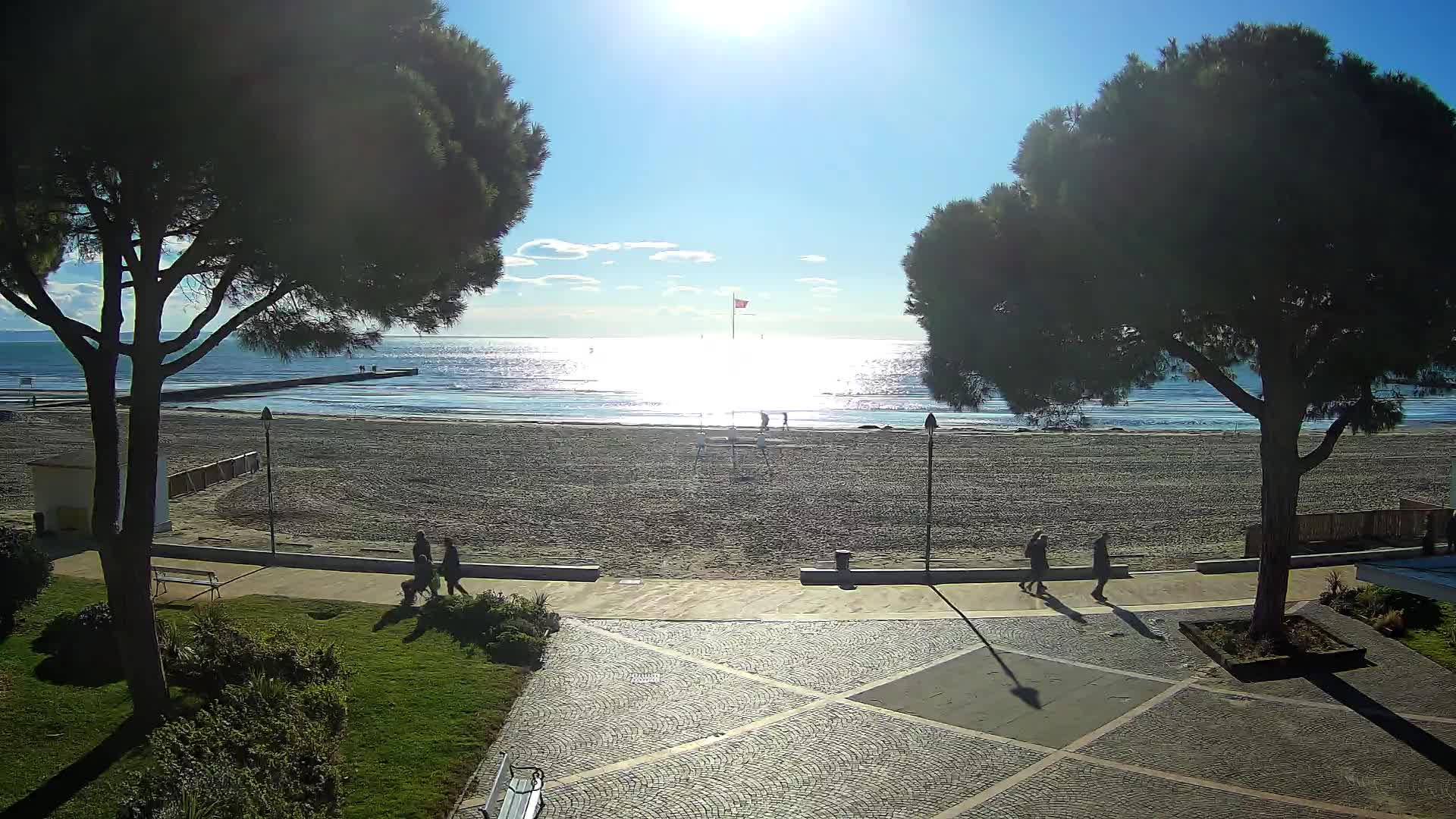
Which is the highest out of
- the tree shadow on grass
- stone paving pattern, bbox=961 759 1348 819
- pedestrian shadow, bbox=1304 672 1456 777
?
the tree shadow on grass

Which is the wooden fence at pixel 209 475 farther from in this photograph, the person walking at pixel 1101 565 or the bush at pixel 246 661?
the person walking at pixel 1101 565

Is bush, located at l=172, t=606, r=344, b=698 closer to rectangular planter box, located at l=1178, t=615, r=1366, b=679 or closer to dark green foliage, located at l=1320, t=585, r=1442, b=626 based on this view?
rectangular planter box, located at l=1178, t=615, r=1366, b=679

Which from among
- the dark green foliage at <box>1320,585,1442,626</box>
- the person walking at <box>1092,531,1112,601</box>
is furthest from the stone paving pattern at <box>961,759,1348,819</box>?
the person walking at <box>1092,531,1112,601</box>

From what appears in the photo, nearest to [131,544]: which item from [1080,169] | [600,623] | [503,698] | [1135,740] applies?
[503,698]

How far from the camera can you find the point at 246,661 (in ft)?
30.5

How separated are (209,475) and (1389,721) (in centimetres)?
2929

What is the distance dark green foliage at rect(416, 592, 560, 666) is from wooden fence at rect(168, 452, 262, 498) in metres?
17.0

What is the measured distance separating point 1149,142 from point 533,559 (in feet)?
44.9

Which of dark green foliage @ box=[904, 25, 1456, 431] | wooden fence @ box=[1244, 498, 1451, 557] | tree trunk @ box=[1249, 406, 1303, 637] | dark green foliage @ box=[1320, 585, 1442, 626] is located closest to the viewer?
dark green foliage @ box=[904, 25, 1456, 431]

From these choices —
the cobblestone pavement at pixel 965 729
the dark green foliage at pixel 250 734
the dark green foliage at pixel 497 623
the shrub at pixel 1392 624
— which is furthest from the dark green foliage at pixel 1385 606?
the dark green foliage at pixel 250 734

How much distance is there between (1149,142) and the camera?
10.6m

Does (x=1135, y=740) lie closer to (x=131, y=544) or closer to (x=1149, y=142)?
(x=1149, y=142)

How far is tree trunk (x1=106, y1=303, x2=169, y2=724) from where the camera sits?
828cm

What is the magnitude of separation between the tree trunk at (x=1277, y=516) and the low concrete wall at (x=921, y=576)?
420 centimetres
